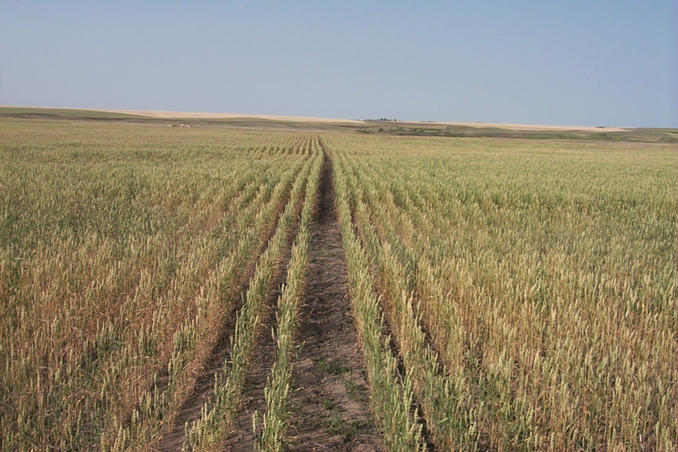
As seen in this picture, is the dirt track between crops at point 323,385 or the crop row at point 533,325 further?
the dirt track between crops at point 323,385

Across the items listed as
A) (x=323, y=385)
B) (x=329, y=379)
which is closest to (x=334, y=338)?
(x=329, y=379)

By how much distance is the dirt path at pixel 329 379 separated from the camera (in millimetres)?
3080

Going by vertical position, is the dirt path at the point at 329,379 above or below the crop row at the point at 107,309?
below

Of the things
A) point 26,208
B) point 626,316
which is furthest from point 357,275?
point 26,208

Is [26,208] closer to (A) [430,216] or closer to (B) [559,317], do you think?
(A) [430,216]

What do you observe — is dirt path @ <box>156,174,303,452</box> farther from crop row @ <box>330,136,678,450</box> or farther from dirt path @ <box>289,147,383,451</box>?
crop row @ <box>330,136,678,450</box>

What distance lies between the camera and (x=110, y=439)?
2.82m

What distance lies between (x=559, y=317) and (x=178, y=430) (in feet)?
11.6

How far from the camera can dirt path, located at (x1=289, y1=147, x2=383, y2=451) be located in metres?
3.08

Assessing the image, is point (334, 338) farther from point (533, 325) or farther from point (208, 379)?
point (533, 325)

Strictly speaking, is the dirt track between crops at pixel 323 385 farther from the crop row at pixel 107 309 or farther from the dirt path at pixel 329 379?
the crop row at pixel 107 309

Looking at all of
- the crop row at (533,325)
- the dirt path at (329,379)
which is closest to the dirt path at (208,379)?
the dirt path at (329,379)

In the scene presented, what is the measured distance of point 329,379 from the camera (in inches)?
151

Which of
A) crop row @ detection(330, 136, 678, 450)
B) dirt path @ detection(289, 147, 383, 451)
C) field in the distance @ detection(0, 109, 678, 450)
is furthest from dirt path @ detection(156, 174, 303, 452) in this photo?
crop row @ detection(330, 136, 678, 450)
